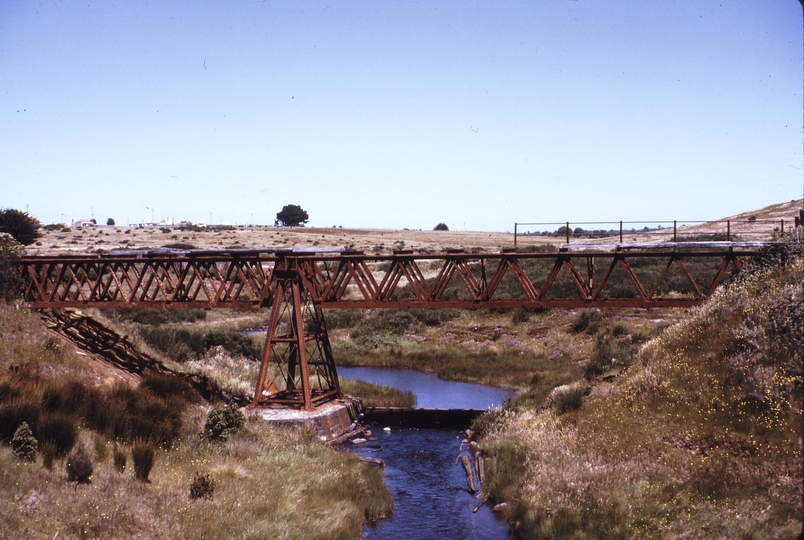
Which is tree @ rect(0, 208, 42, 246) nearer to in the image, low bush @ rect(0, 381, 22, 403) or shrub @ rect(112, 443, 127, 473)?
low bush @ rect(0, 381, 22, 403)

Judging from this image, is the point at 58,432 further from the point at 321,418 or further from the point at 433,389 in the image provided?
the point at 433,389

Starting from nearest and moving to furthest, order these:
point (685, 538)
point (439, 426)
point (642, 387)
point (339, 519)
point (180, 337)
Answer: point (685, 538), point (339, 519), point (642, 387), point (439, 426), point (180, 337)

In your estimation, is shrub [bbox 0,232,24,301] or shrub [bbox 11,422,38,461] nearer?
shrub [bbox 11,422,38,461]

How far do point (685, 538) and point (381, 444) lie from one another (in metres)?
15.3

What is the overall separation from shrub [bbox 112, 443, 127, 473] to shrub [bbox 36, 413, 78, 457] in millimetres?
946

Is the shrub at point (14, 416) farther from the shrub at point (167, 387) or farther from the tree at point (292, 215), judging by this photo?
the tree at point (292, 215)

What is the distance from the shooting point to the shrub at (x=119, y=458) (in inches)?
602

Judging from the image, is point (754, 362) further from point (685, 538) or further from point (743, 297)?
point (685, 538)

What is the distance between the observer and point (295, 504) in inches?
687

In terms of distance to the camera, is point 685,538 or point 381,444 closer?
point 685,538

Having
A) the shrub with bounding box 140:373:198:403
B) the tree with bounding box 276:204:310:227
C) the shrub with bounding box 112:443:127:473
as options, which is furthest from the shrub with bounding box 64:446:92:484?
the tree with bounding box 276:204:310:227

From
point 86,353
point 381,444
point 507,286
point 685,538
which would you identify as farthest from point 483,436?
point 507,286

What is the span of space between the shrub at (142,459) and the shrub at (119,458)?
285mm

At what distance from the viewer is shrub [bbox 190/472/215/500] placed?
51.8 ft
